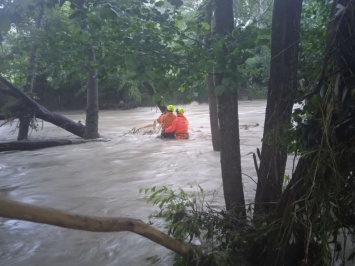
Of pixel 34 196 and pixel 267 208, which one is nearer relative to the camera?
pixel 267 208

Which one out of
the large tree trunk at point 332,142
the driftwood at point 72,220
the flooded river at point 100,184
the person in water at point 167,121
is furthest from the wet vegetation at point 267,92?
the person in water at point 167,121

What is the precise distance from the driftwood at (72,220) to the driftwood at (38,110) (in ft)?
27.1

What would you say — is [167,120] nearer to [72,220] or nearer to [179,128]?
[179,128]

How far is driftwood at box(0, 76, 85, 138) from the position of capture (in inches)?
A: 402

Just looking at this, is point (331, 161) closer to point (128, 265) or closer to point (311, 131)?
point (311, 131)

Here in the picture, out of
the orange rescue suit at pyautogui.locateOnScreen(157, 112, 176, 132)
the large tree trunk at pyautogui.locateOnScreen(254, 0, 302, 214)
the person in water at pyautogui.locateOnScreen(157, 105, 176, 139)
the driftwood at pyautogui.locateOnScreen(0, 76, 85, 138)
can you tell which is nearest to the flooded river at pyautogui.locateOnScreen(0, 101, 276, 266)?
the person in water at pyautogui.locateOnScreen(157, 105, 176, 139)

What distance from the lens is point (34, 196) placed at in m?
5.90

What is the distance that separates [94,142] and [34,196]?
Result: 18.9 ft

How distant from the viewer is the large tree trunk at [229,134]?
12.5 feet

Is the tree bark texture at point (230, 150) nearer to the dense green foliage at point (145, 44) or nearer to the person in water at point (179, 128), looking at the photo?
the dense green foliage at point (145, 44)

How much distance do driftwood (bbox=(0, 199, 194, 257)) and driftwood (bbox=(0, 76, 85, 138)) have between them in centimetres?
827

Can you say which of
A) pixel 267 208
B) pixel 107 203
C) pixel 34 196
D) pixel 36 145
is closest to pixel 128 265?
pixel 267 208

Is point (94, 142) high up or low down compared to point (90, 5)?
down

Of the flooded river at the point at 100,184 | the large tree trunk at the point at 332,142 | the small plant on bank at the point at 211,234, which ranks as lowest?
the flooded river at the point at 100,184
